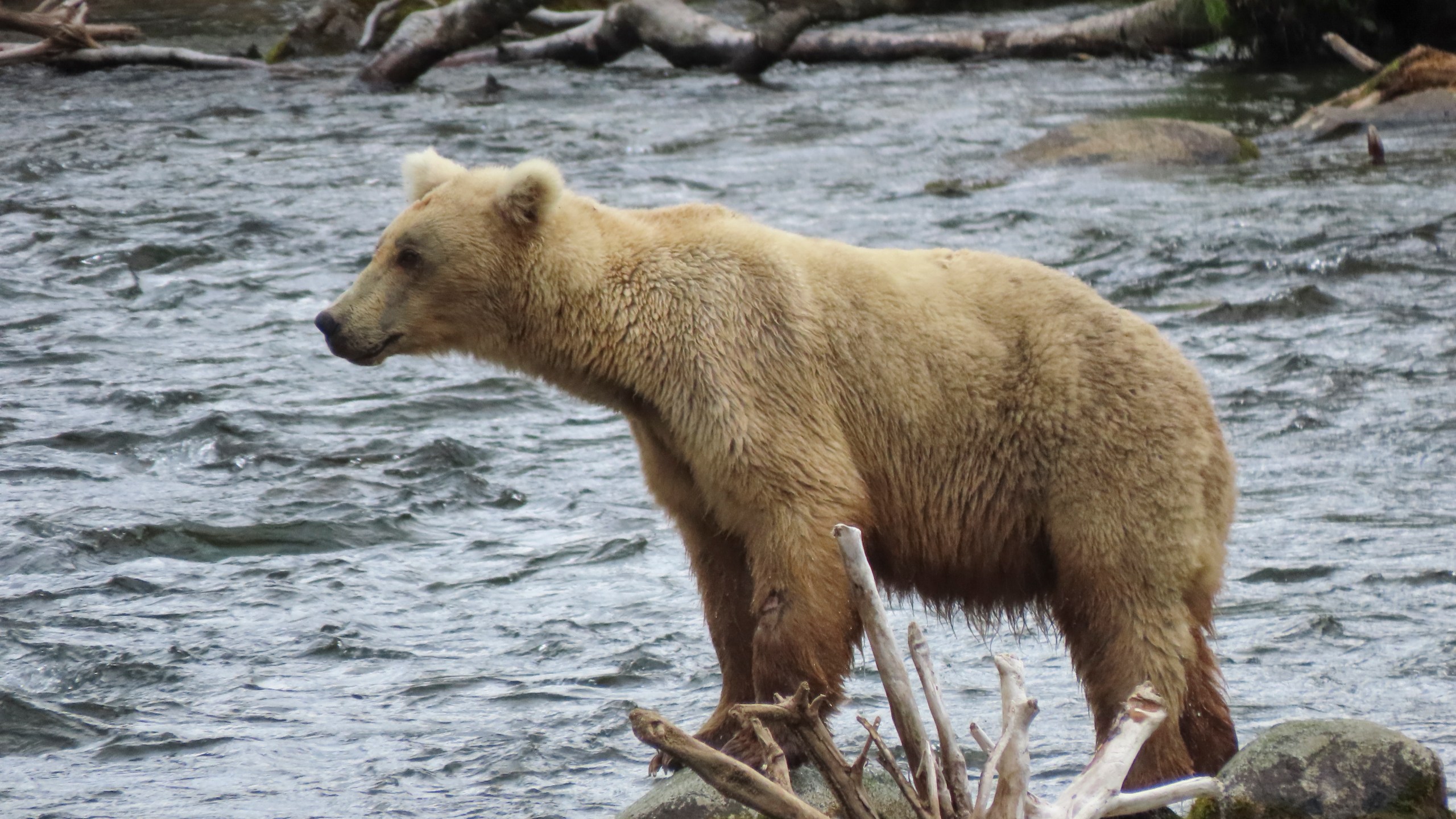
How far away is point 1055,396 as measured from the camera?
15.8 feet

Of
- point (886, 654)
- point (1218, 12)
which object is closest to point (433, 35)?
point (1218, 12)

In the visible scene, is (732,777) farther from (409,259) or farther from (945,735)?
(409,259)

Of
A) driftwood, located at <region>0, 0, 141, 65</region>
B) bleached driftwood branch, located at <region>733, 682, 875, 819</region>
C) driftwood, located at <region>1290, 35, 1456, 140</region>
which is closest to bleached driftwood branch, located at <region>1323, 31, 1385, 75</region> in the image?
driftwood, located at <region>1290, 35, 1456, 140</region>

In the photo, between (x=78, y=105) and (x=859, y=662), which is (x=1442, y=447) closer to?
(x=859, y=662)

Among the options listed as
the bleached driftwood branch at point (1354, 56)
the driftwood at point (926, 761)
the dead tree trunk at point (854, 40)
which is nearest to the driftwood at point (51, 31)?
the dead tree trunk at point (854, 40)

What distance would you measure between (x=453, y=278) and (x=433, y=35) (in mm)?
13968

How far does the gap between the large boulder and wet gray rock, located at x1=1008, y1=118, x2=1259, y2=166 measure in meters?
10.1

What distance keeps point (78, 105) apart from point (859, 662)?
1280cm

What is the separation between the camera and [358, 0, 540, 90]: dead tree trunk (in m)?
18.2

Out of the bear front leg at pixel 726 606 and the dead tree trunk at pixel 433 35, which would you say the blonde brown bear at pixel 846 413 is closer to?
the bear front leg at pixel 726 606

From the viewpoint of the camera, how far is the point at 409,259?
5055mm

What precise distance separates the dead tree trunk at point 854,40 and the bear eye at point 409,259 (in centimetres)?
1453

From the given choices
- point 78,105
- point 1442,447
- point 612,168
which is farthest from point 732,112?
point 1442,447

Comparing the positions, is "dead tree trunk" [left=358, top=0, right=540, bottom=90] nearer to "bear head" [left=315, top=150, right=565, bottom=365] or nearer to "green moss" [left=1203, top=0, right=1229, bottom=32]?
"green moss" [left=1203, top=0, right=1229, bottom=32]
